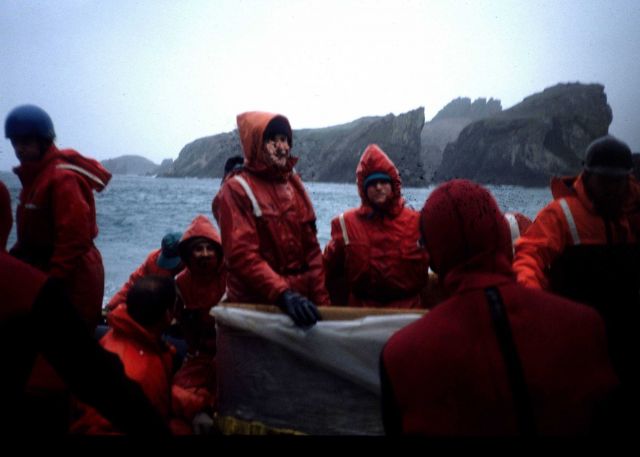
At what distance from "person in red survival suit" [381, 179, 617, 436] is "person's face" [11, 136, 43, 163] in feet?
8.77

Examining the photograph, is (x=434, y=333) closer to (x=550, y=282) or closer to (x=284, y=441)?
(x=284, y=441)

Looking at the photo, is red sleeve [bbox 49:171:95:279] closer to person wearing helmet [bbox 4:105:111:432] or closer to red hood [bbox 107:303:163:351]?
person wearing helmet [bbox 4:105:111:432]

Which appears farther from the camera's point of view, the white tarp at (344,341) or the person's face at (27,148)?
the person's face at (27,148)

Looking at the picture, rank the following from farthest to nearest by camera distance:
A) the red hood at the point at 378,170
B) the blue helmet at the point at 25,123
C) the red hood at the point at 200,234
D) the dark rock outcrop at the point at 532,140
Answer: the dark rock outcrop at the point at 532,140 → the red hood at the point at 200,234 → the red hood at the point at 378,170 → the blue helmet at the point at 25,123

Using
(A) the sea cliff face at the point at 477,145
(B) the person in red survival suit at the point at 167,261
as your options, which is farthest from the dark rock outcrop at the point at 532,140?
(B) the person in red survival suit at the point at 167,261

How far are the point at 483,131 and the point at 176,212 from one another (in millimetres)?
79291

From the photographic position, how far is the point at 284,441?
109 cm

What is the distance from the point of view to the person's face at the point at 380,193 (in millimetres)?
3469

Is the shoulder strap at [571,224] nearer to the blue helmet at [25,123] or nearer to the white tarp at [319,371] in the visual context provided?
the white tarp at [319,371]

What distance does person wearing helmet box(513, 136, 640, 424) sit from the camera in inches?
97.0

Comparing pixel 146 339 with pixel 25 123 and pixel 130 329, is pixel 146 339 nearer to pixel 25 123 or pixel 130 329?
pixel 130 329

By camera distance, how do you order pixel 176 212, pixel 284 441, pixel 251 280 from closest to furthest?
1. pixel 284 441
2. pixel 251 280
3. pixel 176 212

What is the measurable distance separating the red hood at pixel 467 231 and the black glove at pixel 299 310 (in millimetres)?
970

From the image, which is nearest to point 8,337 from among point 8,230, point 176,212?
point 8,230
